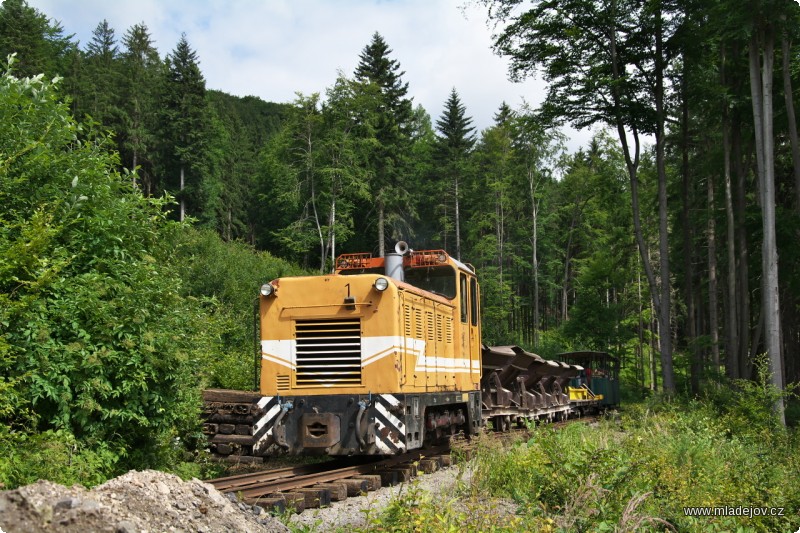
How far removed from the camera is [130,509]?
4.80 m

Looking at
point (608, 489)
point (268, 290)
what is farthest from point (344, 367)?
point (608, 489)

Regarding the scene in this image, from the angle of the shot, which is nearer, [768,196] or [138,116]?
[768,196]

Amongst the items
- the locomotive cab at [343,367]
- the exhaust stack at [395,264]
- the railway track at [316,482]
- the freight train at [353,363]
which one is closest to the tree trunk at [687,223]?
the exhaust stack at [395,264]

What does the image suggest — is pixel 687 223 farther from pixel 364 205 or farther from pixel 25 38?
pixel 25 38

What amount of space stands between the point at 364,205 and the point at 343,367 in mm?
37045

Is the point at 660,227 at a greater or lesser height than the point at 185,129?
lesser

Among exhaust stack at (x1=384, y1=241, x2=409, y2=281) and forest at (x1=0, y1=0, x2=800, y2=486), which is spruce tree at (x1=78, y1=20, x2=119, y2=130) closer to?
forest at (x1=0, y1=0, x2=800, y2=486)

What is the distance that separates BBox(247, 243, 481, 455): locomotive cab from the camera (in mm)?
9758

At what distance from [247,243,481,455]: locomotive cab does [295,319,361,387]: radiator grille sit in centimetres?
1

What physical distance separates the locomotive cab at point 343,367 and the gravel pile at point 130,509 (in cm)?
343

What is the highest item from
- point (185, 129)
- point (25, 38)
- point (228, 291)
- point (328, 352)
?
point (25, 38)

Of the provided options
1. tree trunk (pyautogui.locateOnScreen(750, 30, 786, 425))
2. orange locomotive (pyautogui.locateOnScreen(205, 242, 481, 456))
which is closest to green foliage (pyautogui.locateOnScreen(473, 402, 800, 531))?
orange locomotive (pyautogui.locateOnScreen(205, 242, 481, 456))

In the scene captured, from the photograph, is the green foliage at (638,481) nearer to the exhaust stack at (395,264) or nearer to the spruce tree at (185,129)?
the exhaust stack at (395,264)

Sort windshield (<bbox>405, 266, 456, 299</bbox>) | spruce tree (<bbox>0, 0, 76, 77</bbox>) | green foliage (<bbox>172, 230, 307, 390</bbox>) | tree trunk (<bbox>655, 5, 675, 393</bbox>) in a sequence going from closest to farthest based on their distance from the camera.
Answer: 1. windshield (<bbox>405, 266, 456, 299</bbox>)
2. green foliage (<bbox>172, 230, 307, 390</bbox>)
3. tree trunk (<bbox>655, 5, 675, 393</bbox>)
4. spruce tree (<bbox>0, 0, 76, 77</bbox>)
